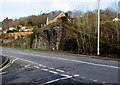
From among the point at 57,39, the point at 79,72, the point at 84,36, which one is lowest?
the point at 79,72

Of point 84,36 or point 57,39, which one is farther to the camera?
point 57,39

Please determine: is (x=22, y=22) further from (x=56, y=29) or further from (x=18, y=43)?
(x=56, y=29)

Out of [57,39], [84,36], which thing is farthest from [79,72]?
[57,39]

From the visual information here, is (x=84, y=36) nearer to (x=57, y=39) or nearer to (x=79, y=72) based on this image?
(x=57, y=39)

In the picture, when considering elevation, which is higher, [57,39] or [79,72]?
[57,39]

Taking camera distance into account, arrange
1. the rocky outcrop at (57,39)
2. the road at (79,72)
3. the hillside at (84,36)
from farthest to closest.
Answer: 1. the rocky outcrop at (57,39)
2. the hillside at (84,36)
3. the road at (79,72)

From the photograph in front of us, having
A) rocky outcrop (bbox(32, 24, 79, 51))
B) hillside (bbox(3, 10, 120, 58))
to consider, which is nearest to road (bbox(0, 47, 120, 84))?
hillside (bbox(3, 10, 120, 58))

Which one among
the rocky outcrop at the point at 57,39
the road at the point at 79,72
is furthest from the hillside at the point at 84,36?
the road at the point at 79,72

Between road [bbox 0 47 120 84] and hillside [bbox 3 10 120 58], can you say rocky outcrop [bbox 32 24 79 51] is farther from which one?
road [bbox 0 47 120 84]

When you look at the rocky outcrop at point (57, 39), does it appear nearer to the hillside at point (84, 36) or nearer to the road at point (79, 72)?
the hillside at point (84, 36)

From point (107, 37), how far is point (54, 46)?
9732mm

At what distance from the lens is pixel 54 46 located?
27250mm

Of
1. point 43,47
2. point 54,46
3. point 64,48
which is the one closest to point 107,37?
point 64,48

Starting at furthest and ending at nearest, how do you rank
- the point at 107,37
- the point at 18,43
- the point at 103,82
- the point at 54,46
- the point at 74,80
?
1. the point at 18,43
2. the point at 54,46
3. the point at 107,37
4. the point at 74,80
5. the point at 103,82
